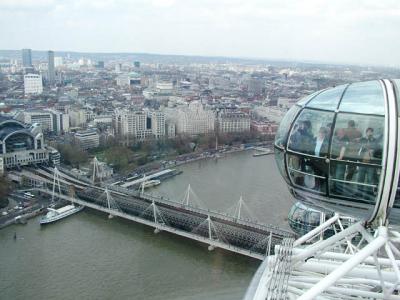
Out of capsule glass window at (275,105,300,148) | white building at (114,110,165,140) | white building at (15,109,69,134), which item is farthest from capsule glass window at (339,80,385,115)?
white building at (15,109,69,134)

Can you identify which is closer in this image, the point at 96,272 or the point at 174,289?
the point at 174,289

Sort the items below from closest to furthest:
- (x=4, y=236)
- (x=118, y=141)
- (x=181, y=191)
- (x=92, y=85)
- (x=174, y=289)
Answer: (x=174, y=289) → (x=4, y=236) → (x=181, y=191) → (x=118, y=141) → (x=92, y=85)

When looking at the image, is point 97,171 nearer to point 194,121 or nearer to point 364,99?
point 194,121

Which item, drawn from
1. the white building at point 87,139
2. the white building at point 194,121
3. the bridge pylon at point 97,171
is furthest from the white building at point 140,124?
the bridge pylon at point 97,171

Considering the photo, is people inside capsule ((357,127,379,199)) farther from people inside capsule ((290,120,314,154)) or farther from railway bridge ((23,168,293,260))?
railway bridge ((23,168,293,260))

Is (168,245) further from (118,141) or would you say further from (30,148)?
(118,141)

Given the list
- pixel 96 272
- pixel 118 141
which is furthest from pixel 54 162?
pixel 96 272
